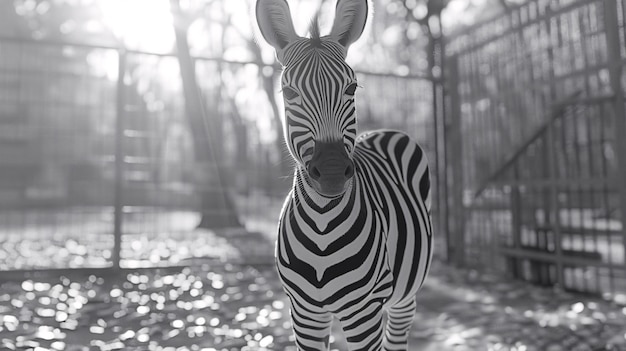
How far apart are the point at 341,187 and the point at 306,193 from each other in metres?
0.32

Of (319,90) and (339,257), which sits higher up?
(319,90)

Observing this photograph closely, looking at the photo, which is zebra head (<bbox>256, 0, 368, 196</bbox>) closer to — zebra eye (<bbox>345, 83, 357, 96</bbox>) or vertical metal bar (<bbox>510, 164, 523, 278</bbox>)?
zebra eye (<bbox>345, 83, 357, 96</bbox>)


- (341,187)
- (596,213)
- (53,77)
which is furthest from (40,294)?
(596,213)

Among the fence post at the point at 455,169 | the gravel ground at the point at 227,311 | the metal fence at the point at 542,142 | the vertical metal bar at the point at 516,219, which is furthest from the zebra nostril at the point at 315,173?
the fence post at the point at 455,169

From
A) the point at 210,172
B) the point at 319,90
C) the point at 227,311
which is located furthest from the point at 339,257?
the point at 210,172

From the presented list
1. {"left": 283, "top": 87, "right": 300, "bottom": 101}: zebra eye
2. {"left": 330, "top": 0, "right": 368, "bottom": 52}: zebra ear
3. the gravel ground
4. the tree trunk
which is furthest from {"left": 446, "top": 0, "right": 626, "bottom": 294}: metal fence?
{"left": 283, "top": 87, "right": 300, "bottom": 101}: zebra eye

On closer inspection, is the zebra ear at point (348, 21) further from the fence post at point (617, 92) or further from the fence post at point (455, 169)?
the fence post at point (455, 169)

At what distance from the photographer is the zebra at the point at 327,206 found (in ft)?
5.50

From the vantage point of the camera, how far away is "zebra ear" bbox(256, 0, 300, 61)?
1.91 metres

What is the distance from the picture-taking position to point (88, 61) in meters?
6.43

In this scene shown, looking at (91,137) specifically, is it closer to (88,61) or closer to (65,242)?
(88,61)

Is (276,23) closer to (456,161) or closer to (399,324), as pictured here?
(399,324)

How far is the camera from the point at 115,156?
6.03m

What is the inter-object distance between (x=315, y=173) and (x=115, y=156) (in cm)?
519
